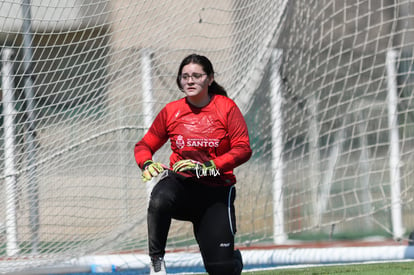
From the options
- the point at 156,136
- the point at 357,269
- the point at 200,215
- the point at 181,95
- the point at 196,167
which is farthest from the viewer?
the point at 181,95

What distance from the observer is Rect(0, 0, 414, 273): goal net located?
4.83 meters

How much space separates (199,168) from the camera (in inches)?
137

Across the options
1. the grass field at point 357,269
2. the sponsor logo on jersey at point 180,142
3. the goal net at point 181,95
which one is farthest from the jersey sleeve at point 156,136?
the grass field at point 357,269

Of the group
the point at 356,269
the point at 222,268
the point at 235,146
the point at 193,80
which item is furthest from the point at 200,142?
the point at 356,269

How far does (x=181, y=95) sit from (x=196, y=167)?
2.57m

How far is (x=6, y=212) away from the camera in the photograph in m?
5.03

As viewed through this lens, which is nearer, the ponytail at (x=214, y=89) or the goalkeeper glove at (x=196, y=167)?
the goalkeeper glove at (x=196, y=167)

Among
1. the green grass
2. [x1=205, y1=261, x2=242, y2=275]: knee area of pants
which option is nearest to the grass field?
the green grass

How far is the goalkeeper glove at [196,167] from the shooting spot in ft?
11.4

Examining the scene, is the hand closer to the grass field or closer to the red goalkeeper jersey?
the red goalkeeper jersey

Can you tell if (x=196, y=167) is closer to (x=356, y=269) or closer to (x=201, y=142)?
(x=201, y=142)

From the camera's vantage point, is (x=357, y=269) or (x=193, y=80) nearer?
(x=193, y=80)

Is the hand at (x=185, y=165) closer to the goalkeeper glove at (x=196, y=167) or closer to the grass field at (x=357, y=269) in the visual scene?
the goalkeeper glove at (x=196, y=167)

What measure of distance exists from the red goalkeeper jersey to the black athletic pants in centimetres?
7
